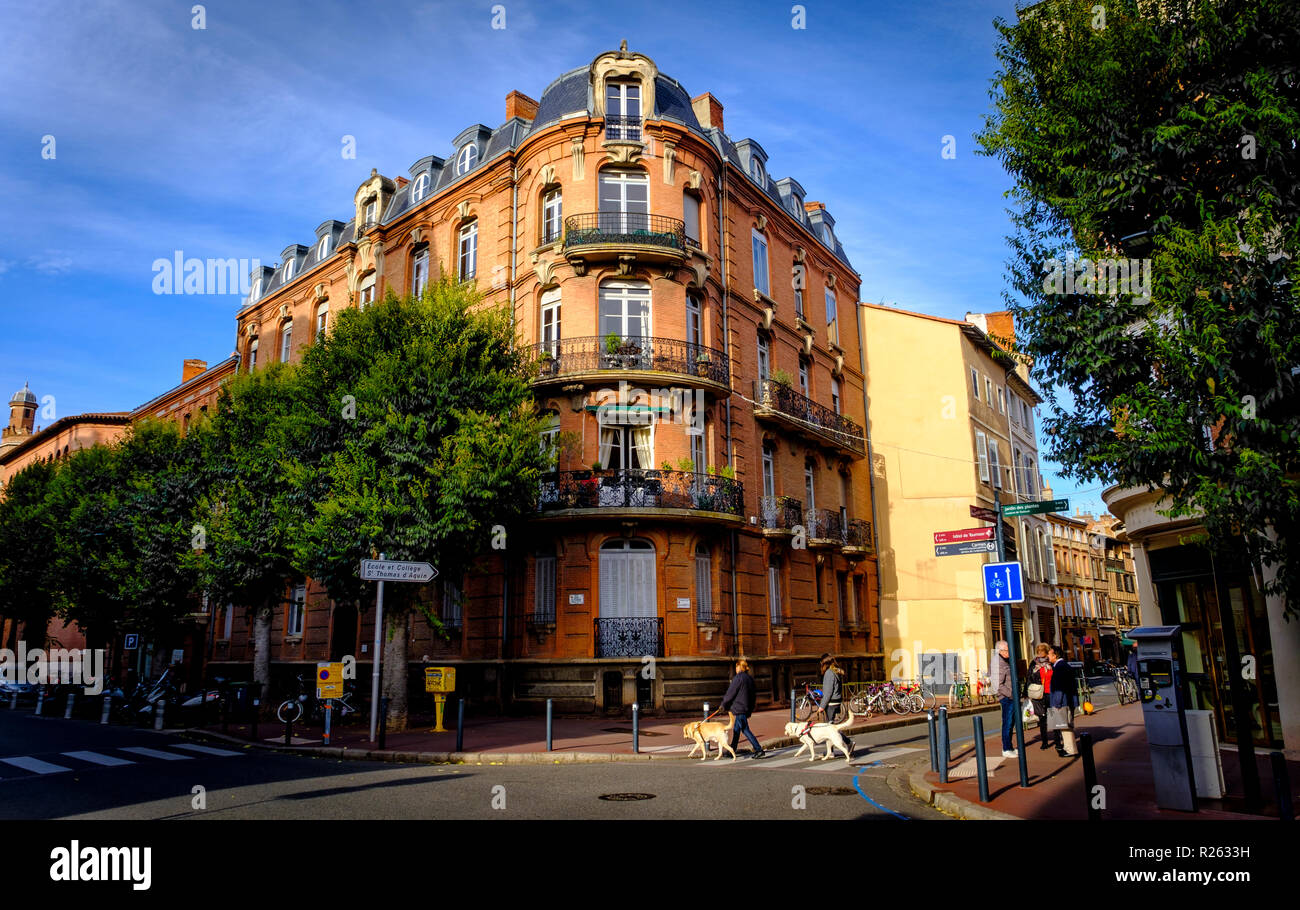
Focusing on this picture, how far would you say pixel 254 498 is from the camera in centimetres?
2277

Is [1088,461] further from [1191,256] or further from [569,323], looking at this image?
[569,323]

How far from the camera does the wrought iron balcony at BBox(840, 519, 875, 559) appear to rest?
93.6 feet

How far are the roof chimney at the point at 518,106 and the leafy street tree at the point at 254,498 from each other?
35.9ft

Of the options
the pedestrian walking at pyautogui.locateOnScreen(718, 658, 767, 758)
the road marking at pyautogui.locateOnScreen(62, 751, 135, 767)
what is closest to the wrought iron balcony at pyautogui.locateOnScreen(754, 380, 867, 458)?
the pedestrian walking at pyautogui.locateOnScreen(718, 658, 767, 758)

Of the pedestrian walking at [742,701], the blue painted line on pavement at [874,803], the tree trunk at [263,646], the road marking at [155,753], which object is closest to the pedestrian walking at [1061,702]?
the blue painted line on pavement at [874,803]

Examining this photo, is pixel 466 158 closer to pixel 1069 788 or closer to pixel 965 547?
pixel 965 547

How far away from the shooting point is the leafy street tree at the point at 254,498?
67.8 ft

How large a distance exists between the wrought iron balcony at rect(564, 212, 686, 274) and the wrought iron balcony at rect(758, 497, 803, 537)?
24.7ft

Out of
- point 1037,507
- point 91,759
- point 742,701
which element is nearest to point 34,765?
point 91,759

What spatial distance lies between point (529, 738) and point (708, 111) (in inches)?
826

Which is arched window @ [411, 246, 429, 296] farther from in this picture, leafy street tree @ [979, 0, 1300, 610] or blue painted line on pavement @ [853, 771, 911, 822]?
blue painted line on pavement @ [853, 771, 911, 822]

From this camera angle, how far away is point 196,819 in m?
8.14
